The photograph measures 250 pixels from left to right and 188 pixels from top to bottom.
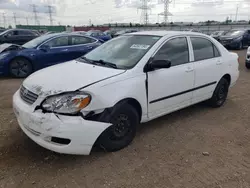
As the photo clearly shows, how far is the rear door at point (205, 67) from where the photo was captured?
420 cm

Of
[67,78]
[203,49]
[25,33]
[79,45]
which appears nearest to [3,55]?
[79,45]

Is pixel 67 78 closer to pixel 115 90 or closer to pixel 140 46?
pixel 115 90

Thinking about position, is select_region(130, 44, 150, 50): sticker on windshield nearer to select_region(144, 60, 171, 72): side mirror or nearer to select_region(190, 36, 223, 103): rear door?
select_region(144, 60, 171, 72): side mirror

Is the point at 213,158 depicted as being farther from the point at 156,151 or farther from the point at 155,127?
the point at 155,127

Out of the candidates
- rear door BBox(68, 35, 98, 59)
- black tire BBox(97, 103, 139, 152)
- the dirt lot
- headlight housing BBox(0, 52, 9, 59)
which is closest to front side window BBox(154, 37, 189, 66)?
black tire BBox(97, 103, 139, 152)

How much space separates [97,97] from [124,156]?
913 mm

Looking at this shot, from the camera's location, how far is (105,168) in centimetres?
286

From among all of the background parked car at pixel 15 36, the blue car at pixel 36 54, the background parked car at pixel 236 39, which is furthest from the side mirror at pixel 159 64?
the background parked car at pixel 236 39

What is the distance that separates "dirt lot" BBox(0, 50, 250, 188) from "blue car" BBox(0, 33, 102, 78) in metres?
3.92

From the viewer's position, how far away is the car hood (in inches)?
110

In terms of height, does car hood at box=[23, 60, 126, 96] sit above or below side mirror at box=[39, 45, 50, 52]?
below

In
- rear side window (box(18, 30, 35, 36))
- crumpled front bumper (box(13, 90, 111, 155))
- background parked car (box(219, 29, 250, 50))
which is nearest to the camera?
crumpled front bumper (box(13, 90, 111, 155))

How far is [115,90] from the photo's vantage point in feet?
9.68

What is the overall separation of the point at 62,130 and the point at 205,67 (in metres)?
2.89
